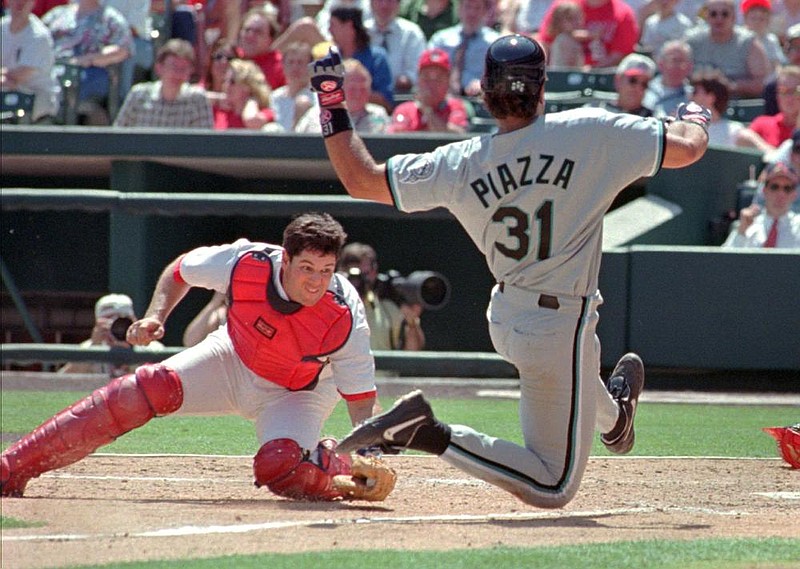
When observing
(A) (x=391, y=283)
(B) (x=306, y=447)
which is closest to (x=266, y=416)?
(B) (x=306, y=447)

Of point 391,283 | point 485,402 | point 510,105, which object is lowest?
point 485,402

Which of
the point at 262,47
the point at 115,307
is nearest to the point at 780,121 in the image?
the point at 262,47

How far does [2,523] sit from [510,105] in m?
1.93

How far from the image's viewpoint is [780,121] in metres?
10.4

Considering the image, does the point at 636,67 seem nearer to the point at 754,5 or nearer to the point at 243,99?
the point at 754,5

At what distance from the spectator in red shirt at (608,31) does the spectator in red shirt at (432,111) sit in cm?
136

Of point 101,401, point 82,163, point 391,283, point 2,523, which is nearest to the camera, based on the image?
point 2,523

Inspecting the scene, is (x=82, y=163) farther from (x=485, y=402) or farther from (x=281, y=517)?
(x=281, y=517)

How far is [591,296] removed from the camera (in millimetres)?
4223

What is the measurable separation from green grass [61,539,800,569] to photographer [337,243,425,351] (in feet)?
17.3

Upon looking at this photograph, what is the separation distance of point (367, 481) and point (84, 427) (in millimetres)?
938

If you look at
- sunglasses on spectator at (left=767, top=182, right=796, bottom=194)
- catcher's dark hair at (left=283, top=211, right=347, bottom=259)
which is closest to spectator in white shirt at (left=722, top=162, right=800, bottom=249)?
sunglasses on spectator at (left=767, top=182, right=796, bottom=194)

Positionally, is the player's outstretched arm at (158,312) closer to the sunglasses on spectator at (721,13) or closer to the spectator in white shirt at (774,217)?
the spectator in white shirt at (774,217)

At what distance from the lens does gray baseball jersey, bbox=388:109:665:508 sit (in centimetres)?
410
